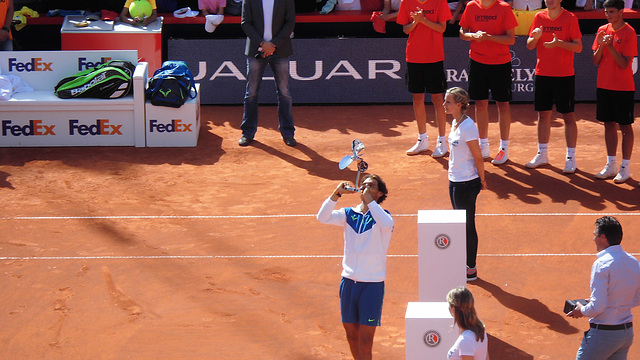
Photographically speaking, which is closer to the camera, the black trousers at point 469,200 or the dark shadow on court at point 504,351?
the dark shadow on court at point 504,351

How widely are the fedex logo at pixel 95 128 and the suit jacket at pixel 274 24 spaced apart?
2.21m

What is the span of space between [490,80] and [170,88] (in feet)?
14.5

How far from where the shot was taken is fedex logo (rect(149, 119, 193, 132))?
1263 centimetres

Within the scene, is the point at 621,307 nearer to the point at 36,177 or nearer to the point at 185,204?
the point at 185,204

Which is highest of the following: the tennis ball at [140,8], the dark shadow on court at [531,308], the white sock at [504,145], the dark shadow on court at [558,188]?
the tennis ball at [140,8]

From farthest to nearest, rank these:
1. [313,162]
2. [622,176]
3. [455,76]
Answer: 1. [455,76]
2. [313,162]
3. [622,176]

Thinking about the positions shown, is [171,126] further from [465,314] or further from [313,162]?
[465,314]

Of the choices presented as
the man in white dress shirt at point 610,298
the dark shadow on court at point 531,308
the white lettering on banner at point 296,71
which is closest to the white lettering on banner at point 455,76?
the white lettering on banner at point 296,71

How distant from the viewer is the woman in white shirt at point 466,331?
5230 millimetres

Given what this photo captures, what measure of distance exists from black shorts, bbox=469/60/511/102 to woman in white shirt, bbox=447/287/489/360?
6.41 metres

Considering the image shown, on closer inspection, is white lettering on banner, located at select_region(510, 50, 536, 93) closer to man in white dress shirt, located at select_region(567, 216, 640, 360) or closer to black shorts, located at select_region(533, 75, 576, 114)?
black shorts, located at select_region(533, 75, 576, 114)

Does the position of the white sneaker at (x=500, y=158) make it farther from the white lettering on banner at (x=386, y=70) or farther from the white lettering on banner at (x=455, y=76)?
the white lettering on banner at (x=386, y=70)

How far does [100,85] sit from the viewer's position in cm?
1245

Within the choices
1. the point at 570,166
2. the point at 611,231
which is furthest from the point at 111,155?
the point at 611,231
